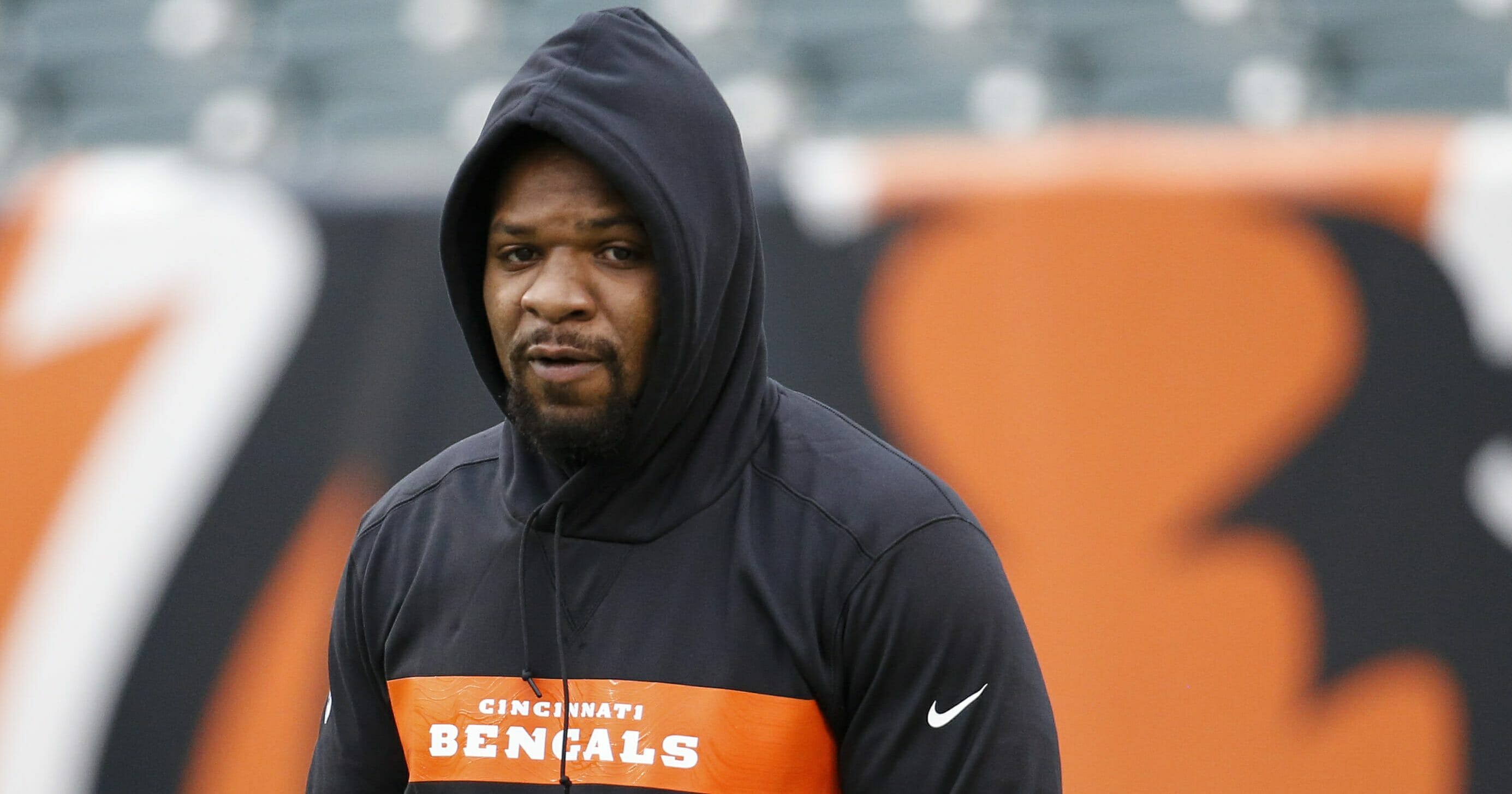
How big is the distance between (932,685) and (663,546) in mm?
250

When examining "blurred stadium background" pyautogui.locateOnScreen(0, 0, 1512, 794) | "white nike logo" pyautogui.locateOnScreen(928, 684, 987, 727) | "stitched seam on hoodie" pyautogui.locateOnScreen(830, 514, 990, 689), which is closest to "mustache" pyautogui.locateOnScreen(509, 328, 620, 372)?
"stitched seam on hoodie" pyautogui.locateOnScreen(830, 514, 990, 689)

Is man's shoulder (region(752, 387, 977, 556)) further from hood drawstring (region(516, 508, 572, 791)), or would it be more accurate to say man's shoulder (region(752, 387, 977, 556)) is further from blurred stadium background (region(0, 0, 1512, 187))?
blurred stadium background (region(0, 0, 1512, 187))

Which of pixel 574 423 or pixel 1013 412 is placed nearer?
pixel 574 423

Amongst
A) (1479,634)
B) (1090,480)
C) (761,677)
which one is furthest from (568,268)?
(1479,634)

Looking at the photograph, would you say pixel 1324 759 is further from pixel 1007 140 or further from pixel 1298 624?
pixel 1007 140

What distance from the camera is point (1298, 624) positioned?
2.34m

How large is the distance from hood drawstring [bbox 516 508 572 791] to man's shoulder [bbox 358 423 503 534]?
13cm

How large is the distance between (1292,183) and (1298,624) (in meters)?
0.71

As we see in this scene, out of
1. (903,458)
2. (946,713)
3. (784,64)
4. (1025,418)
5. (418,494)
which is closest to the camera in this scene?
(946,713)

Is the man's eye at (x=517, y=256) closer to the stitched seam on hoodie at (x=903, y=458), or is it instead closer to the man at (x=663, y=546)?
the man at (x=663, y=546)

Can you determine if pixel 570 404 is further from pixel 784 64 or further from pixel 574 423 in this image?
pixel 784 64

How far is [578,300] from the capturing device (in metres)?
1.21

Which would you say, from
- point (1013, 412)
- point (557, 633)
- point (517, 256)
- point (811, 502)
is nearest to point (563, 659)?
point (557, 633)

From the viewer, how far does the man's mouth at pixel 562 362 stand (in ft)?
4.04
